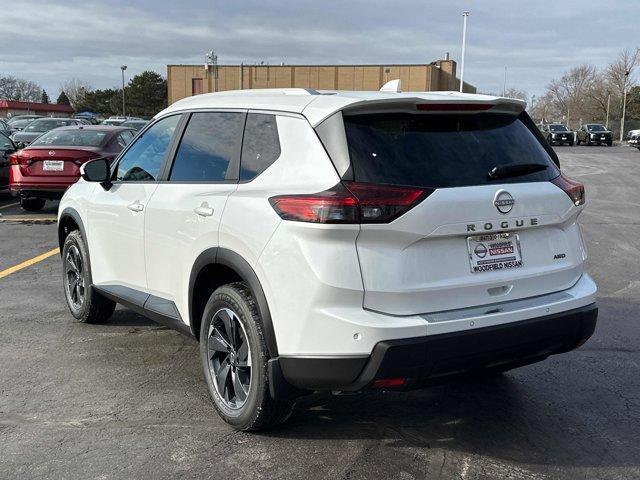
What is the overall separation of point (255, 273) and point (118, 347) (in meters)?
2.31

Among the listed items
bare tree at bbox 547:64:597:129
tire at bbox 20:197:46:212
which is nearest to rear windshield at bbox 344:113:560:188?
tire at bbox 20:197:46:212

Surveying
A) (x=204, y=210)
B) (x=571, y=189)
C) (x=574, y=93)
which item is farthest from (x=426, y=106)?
(x=574, y=93)

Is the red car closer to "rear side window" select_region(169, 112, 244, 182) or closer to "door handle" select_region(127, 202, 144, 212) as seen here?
"door handle" select_region(127, 202, 144, 212)

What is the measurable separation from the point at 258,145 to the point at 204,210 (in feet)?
1.62

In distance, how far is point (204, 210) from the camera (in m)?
3.88

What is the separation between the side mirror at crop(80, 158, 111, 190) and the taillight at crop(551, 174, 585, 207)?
3.18m

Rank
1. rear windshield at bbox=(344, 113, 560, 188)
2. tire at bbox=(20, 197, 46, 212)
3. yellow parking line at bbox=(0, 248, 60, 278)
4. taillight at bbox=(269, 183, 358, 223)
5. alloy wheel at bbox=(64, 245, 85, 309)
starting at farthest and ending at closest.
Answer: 1. tire at bbox=(20, 197, 46, 212)
2. yellow parking line at bbox=(0, 248, 60, 278)
3. alloy wheel at bbox=(64, 245, 85, 309)
4. rear windshield at bbox=(344, 113, 560, 188)
5. taillight at bbox=(269, 183, 358, 223)

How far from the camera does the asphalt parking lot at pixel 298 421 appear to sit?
3432mm

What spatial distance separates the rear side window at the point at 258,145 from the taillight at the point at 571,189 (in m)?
1.54

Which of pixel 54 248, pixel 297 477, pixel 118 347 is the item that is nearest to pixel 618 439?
pixel 297 477

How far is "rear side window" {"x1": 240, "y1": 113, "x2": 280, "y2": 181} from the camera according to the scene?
361cm

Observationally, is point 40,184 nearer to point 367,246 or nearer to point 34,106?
point 367,246

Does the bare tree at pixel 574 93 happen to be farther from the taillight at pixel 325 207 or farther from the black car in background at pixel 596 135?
the taillight at pixel 325 207

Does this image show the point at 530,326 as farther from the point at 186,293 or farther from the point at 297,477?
the point at 186,293
